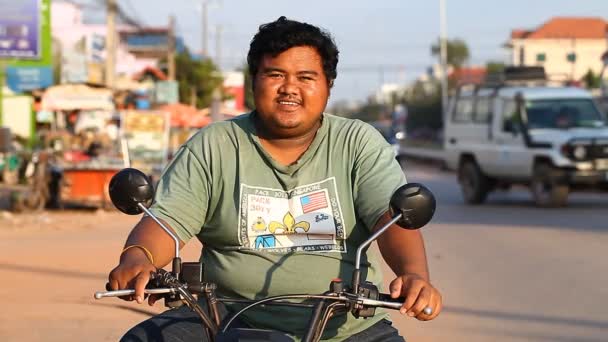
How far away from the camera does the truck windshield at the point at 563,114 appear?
67.9 feet

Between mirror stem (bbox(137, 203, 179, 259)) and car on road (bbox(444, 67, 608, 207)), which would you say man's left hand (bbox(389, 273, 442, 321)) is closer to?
mirror stem (bbox(137, 203, 179, 259))

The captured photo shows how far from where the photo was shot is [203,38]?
6197 cm

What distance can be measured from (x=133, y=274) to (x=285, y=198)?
644 mm

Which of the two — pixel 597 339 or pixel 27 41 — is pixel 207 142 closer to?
pixel 597 339

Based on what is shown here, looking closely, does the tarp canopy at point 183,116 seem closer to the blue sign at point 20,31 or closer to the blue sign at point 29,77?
the blue sign at point 29,77

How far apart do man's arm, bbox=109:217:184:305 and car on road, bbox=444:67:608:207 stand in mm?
16458

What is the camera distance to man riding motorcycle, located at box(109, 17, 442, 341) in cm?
380

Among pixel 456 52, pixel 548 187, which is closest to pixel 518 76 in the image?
pixel 548 187

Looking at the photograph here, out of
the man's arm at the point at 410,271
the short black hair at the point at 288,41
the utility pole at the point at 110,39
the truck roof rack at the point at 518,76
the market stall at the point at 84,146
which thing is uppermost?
the utility pole at the point at 110,39

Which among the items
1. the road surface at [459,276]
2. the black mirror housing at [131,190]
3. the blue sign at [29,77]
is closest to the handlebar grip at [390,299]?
the black mirror housing at [131,190]

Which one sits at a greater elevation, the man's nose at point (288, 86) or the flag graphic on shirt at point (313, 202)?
the man's nose at point (288, 86)

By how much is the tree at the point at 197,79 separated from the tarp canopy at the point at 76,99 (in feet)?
116

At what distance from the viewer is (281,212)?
3906 mm

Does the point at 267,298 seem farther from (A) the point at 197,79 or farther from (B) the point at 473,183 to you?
(A) the point at 197,79
